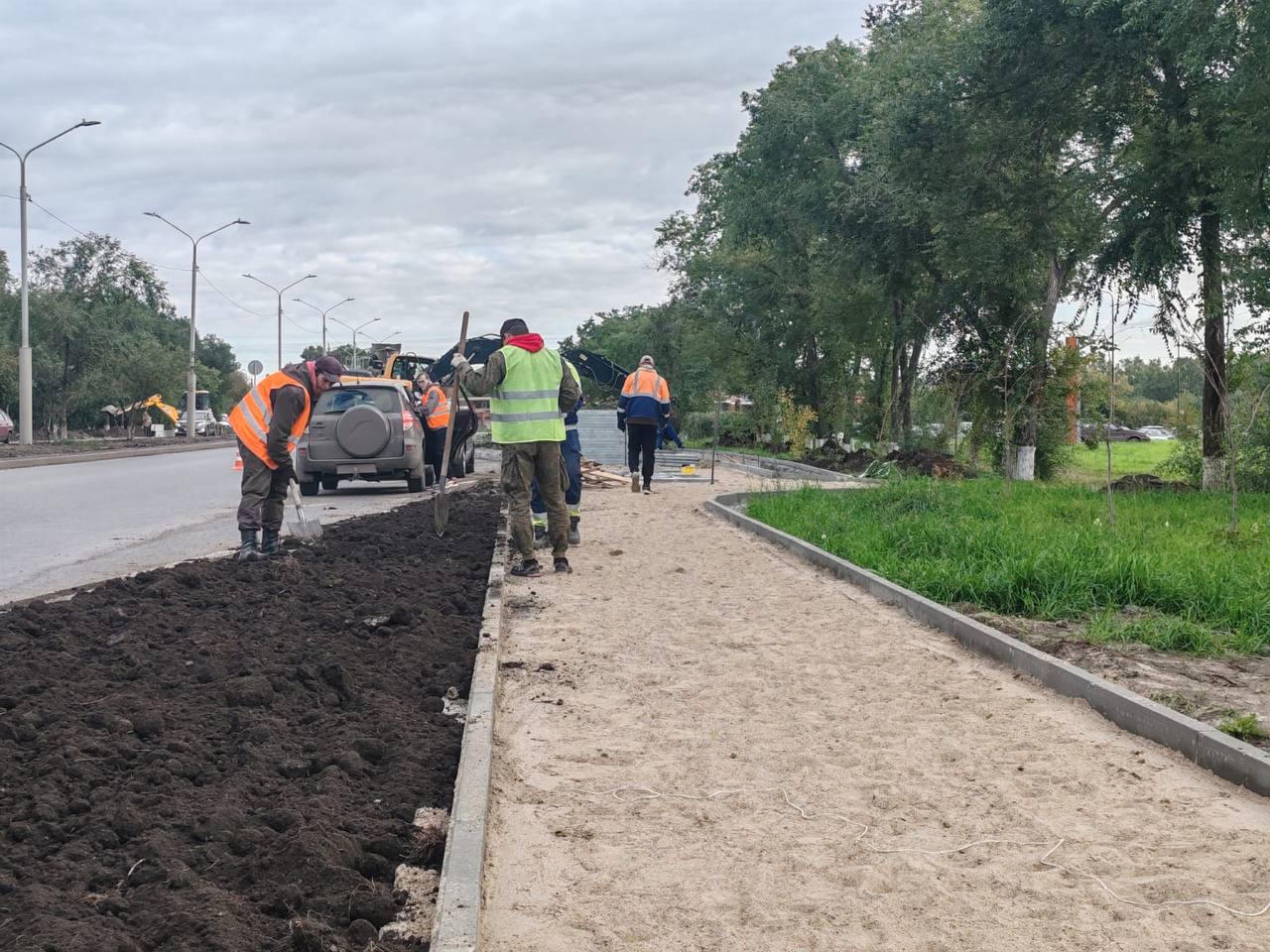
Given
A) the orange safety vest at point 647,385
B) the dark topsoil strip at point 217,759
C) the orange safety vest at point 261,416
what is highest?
the orange safety vest at point 647,385

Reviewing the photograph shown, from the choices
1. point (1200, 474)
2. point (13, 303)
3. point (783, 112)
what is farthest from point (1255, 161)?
point (13, 303)

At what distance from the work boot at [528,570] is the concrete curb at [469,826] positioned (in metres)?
3.42

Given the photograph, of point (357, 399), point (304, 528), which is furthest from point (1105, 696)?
point (357, 399)

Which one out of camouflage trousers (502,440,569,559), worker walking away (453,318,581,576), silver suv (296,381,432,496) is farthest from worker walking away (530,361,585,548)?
silver suv (296,381,432,496)

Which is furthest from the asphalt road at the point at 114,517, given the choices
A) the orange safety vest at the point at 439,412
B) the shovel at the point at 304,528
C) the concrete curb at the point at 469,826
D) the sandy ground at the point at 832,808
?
the sandy ground at the point at 832,808

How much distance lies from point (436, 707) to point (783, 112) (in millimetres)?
29954

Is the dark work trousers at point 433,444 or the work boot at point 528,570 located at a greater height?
the dark work trousers at point 433,444

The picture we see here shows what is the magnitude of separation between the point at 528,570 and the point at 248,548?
8.10 ft

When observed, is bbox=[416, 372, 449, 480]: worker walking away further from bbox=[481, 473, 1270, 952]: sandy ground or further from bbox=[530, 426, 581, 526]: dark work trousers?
bbox=[481, 473, 1270, 952]: sandy ground

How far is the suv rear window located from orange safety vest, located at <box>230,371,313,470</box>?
28.4ft

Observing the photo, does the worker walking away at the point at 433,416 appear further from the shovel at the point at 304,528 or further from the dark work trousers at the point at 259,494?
the dark work trousers at the point at 259,494

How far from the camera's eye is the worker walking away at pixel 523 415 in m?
10.3

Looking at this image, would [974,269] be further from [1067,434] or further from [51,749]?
[51,749]

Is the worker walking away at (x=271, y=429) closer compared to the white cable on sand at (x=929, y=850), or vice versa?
the white cable on sand at (x=929, y=850)
